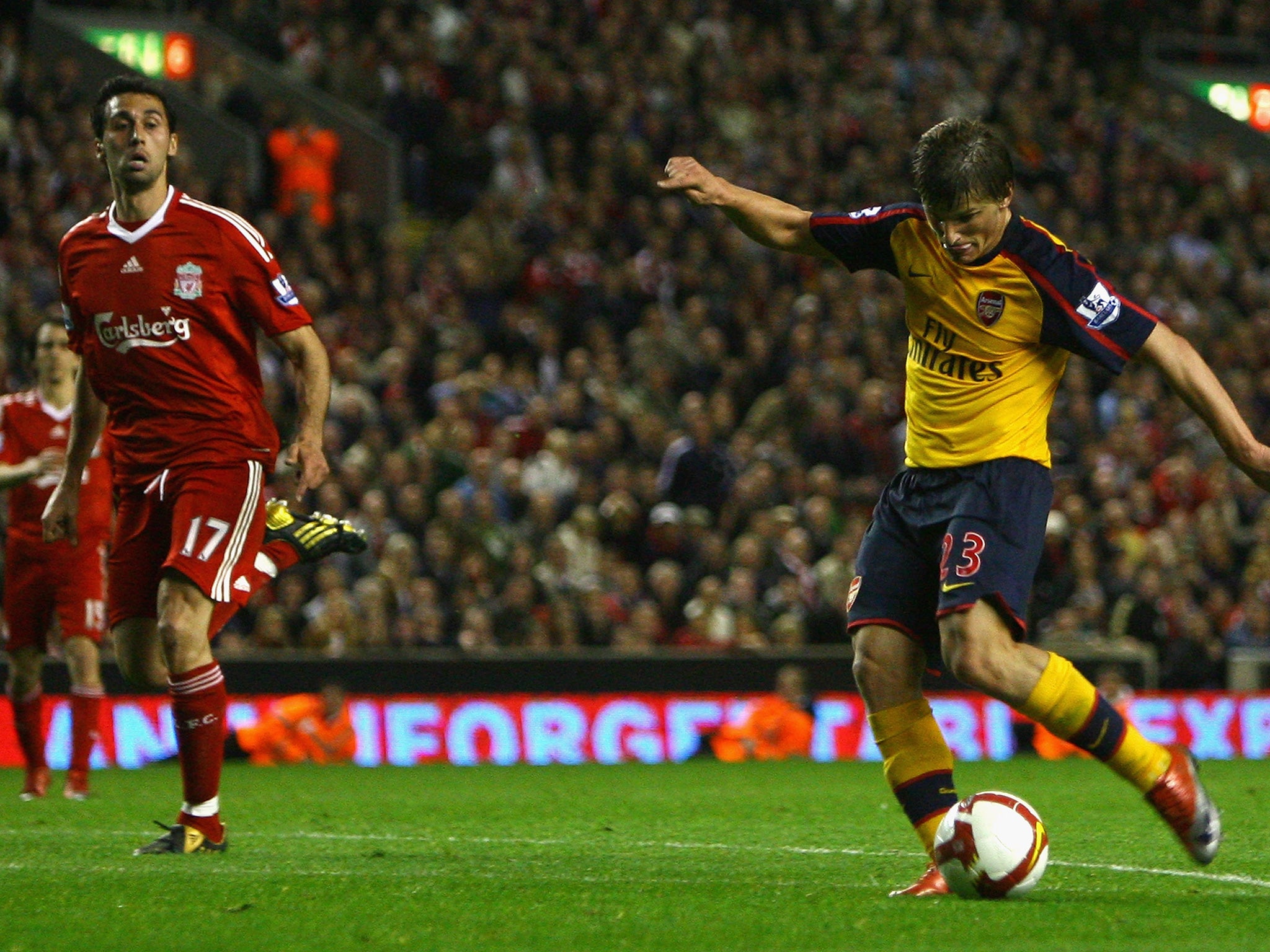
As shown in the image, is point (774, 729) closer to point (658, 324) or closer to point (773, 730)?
point (773, 730)

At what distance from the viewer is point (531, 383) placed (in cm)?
1681

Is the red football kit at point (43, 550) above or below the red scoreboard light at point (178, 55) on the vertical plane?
below

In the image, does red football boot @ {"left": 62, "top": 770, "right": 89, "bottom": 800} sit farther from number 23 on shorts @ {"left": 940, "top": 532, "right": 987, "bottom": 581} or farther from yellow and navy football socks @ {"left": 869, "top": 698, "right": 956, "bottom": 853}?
number 23 on shorts @ {"left": 940, "top": 532, "right": 987, "bottom": 581}

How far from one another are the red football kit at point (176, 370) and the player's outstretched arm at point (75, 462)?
12.1 inches

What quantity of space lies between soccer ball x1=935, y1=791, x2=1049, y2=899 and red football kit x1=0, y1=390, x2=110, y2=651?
5.60m

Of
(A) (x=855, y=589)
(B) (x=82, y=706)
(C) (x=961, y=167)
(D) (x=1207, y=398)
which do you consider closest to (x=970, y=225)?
(C) (x=961, y=167)

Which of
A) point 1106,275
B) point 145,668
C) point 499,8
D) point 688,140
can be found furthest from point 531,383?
point 145,668

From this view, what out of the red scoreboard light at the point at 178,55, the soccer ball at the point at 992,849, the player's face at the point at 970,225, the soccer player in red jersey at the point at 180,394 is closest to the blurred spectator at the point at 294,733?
the soccer player in red jersey at the point at 180,394

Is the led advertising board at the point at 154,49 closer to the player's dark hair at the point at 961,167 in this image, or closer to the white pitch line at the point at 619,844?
the white pitch line at the point at 619,844

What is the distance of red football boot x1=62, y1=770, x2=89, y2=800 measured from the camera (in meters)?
9.88

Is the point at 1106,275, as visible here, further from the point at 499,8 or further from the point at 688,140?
the point at 499,8

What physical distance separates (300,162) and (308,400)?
12.1m

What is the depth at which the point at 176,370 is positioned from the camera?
677cm

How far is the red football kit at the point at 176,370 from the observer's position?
22.2ft
